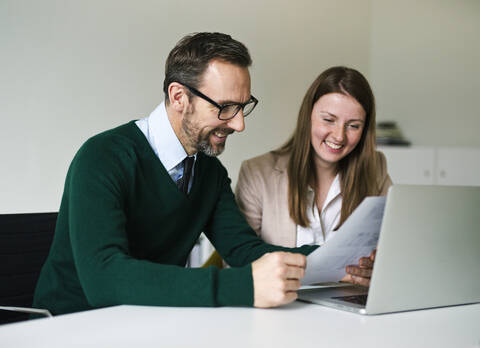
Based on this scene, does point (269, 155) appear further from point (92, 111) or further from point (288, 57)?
point (288, 57)

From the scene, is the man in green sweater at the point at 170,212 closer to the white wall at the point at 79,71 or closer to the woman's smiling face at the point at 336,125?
the woman's smiling face at the point at 336,125

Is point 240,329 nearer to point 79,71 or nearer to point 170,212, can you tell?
point 170,212

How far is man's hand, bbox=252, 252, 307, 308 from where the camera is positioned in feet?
3.91

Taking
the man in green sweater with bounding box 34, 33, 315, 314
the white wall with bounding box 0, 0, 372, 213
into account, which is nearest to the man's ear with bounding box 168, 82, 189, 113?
the man in green sweater with bounding box 34, 33, 315, 314

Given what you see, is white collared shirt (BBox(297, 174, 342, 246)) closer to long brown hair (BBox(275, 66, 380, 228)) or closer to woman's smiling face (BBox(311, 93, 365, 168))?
long brown hair (BBox(275, 66, 380, 228))

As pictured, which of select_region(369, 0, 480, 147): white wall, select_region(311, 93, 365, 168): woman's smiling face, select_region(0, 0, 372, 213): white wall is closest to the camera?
select_region(311, 93, 365, 168): woman's smiling face

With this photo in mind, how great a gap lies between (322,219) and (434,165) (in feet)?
7.70

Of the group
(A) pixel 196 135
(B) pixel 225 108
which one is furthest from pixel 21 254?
(B) pixel 225 108

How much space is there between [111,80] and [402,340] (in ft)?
7.62

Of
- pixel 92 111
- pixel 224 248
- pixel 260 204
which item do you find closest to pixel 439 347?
pixel 224 248

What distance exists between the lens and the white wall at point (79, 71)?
2611mm

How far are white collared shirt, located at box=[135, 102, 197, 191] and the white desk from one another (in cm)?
55

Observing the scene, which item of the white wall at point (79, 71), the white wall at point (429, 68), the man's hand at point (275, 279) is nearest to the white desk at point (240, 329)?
the man's hand at point (275, 279)

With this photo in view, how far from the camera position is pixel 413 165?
173 inches
